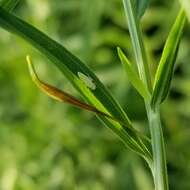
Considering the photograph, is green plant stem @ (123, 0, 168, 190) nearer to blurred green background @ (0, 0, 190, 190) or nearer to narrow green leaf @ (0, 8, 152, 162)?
narrow green leaf @ (0, 8, 152, 162)

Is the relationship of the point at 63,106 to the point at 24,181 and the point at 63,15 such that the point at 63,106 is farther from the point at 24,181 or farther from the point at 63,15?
the point at 63,15

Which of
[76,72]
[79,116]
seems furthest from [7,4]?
[79,116]

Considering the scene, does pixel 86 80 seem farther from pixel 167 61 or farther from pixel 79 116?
pixel 79 116

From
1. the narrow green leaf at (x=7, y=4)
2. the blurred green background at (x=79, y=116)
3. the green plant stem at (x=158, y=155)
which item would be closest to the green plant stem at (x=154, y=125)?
the green plant stem at (x=158, y=155)

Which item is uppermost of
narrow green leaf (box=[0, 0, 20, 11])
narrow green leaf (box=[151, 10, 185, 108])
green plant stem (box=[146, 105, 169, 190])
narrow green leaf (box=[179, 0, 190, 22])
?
narrow green leaf (box=[0, 0, 20, 11])

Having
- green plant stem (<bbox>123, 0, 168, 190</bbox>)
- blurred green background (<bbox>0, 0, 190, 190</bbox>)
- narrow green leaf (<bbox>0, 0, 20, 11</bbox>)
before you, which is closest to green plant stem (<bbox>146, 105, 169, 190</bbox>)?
green plant stem (<bbox>123, 0, 168, 190</bbox>)
